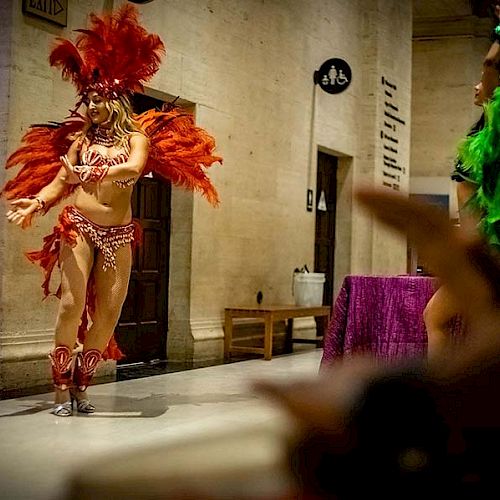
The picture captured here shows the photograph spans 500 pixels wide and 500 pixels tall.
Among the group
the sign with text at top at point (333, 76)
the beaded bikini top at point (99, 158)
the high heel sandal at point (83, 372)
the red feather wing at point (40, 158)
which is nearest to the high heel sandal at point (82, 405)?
the high heel sandal at point (83, 372)

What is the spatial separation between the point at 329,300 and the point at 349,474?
10.4 metres

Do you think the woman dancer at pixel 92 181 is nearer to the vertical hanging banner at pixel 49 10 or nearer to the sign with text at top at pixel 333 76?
the vertical hanging banner at pixel 49 10

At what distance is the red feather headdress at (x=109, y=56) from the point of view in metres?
4.61

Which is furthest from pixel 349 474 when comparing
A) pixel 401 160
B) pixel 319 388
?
Result: pixel 401 160

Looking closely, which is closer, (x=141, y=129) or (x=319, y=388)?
(x=319, y=388)

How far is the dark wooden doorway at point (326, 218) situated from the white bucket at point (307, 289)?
1518mm

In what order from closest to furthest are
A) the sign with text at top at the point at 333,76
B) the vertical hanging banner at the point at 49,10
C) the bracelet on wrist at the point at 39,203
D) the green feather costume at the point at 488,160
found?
the green feather costume at the point at 488,160
the bracelet on wrist at the point at 39,203
the vertical hanging banner at the point at 49,10
the sign with text at top at the point at 333,76

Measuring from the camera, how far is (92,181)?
14.6 feet

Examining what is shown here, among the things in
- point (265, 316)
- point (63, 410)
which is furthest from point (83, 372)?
point (265, 316)

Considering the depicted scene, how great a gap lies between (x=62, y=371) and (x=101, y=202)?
88 cm

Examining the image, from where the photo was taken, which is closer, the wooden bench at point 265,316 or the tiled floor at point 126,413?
the tiled floor at point 126,413

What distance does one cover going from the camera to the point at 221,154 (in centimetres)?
796

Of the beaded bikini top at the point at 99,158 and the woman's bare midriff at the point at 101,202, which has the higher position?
the beaded bikini top at the point at 99,158

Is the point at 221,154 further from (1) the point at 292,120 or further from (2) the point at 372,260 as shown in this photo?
(2) the point at 372,260
